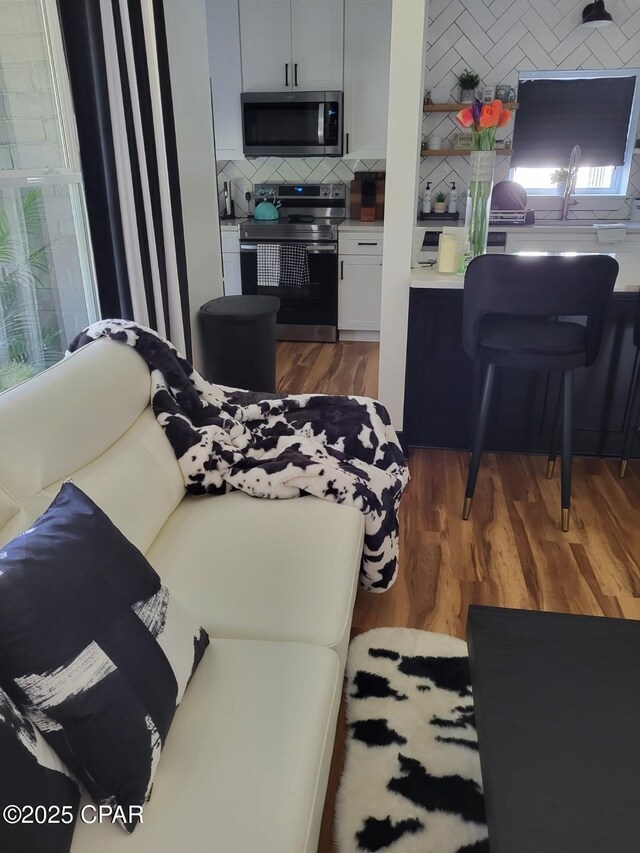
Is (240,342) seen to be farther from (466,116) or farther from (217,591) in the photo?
(217,591)

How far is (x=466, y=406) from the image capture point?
3.08 metres

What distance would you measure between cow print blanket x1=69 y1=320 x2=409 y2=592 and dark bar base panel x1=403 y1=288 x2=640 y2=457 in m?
0.85

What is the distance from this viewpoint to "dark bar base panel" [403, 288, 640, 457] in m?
2.87

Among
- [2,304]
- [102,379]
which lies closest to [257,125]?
[2,304]

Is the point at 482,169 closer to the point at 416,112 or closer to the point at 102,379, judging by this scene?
the point at 416,112

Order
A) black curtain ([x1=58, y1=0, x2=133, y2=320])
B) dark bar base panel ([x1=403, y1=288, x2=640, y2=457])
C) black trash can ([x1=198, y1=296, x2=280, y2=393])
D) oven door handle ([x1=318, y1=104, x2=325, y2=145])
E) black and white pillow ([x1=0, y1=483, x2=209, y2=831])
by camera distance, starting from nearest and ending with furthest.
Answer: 1. black and white pillow ([x1=0, y1=483, x2=209, y2=831])
2. black curtain ([x1=58, y1=0, x2=133, y2=320])
3. dark bar base panel ([x1=403, y1=288, x2=640, y2=457])
4. black trash can ([x1=198, y1=296, x2=280, y2=393])
5. oven door handle ([x1=318, y1=104, x2=325, y2=145])

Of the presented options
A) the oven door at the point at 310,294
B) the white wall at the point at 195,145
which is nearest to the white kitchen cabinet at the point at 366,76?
the oven door at the point at 310,294

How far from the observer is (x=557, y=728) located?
45.4 inches

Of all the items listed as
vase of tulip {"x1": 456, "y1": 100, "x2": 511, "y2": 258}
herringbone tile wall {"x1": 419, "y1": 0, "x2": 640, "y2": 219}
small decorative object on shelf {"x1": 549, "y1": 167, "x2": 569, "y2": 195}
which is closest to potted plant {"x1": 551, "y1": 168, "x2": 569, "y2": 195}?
small decorative object on shelf {"x1": 549, "y1": 167, "x2": 569, "y2": 195}

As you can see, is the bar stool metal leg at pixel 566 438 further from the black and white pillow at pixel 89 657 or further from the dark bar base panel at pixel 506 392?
the black and white pillow at pixel 89 657

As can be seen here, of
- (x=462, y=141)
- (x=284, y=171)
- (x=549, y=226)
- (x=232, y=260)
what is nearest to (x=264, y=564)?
(x=232, y=260)

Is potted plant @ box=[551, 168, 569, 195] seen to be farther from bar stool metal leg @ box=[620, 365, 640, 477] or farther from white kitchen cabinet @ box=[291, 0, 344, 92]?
bar stool metal leg @ box=[620, 365, 640, 477]

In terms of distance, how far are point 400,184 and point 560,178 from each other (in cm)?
282

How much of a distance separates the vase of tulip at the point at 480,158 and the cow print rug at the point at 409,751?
180 cm
